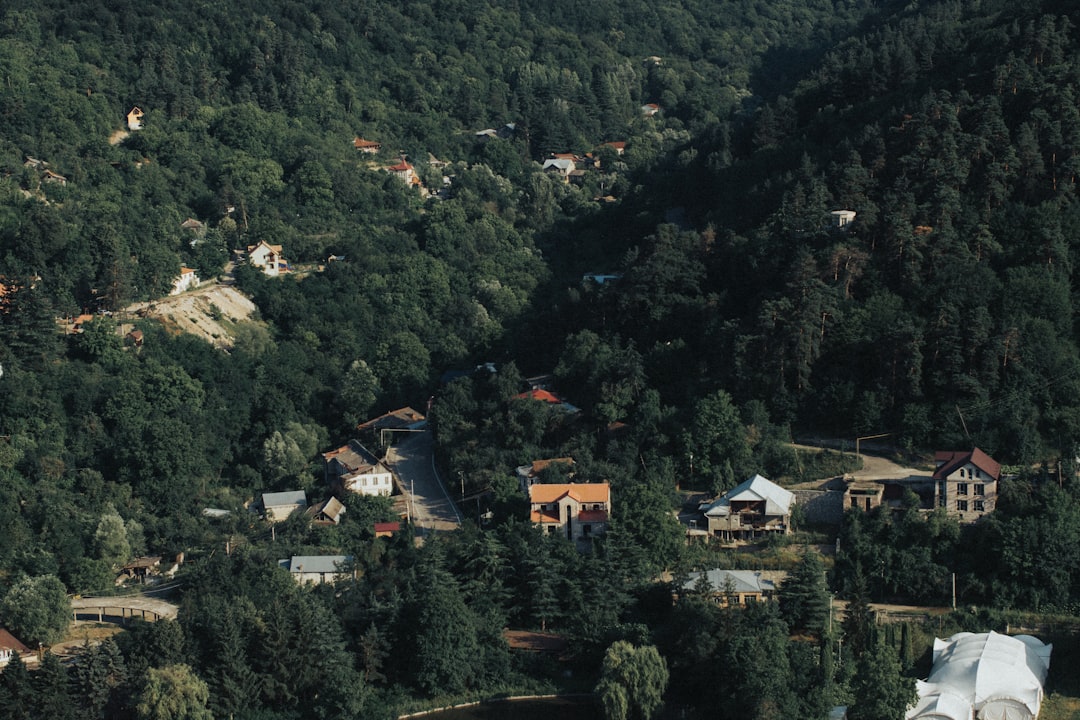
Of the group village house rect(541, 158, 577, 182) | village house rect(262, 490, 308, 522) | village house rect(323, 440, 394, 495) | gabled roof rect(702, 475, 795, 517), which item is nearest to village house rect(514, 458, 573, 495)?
gabled roof rect(702, 475, 795, 517)

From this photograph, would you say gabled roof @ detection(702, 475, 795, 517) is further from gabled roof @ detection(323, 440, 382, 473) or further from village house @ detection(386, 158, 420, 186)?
village house @ detection(386, 158, 420, 186)

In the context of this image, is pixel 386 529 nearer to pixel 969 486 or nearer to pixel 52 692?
pixel 52 692

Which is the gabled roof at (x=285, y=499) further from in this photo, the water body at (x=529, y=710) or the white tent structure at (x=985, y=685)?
the white tent structure at (x=985, y=685)

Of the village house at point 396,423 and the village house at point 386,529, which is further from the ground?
the village house at point 396,423

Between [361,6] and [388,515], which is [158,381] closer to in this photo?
[388,515]

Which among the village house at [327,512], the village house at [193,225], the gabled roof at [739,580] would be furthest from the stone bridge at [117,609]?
the village house at [193,225]
